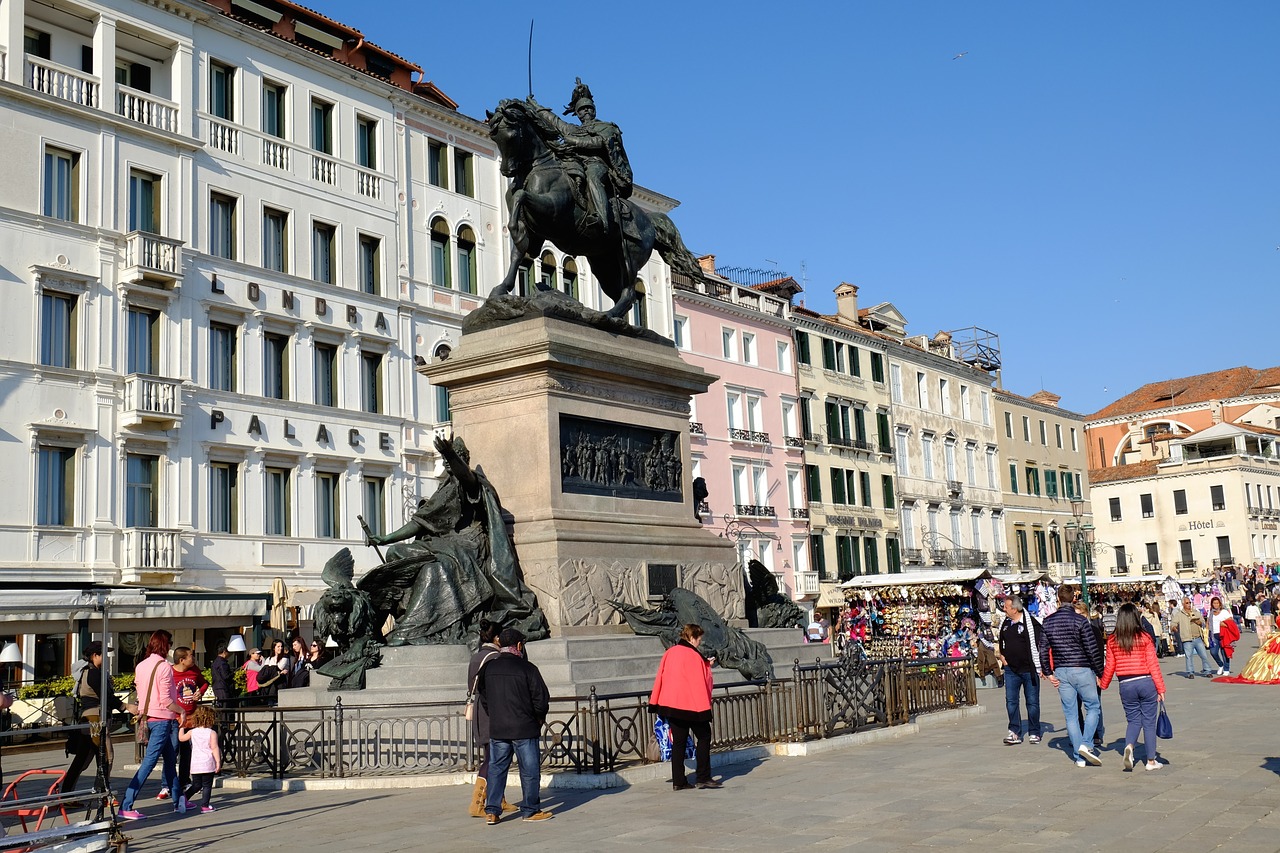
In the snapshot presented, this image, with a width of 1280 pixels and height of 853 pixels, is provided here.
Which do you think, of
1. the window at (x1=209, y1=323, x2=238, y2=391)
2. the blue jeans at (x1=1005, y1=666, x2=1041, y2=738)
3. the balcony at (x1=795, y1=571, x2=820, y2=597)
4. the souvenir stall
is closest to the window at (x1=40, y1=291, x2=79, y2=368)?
the window at (x1=209, y1=323, x2=238, y2=391)

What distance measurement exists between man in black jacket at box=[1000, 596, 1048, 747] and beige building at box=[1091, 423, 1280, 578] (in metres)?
71.0

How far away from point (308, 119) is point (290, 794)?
28.5 meters

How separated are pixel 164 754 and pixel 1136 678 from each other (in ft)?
28.6

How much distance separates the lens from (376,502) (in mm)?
38125

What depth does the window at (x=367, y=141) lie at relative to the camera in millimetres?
39469

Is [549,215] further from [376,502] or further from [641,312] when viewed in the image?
[641,312]

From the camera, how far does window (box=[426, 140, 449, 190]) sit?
41.7 m

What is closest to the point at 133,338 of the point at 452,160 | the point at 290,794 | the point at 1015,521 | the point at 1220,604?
the point at 452,160

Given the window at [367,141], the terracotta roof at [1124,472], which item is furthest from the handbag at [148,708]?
the terracotta roof at [1124,472]

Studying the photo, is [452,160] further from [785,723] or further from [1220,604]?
[785,723]

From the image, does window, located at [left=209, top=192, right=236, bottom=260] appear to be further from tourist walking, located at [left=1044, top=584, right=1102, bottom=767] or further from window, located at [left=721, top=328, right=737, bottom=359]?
tourist walking, located at [left=1044, top=584, right=1102, bottom=767]

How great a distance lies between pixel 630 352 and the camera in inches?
627

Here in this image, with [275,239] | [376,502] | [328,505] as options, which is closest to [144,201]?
[275,239]

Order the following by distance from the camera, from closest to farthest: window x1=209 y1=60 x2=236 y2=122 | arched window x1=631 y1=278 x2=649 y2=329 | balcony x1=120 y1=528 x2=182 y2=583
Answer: balcony x1=120 y1=528 x2=182 y2=583
window x1=209 y1=60 x2=236 y2=122
arched window x1=631 y1=278 x2=649 y2=329
